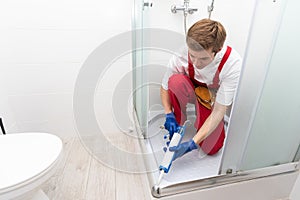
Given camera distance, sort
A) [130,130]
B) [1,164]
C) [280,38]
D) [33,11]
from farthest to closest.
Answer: [130,130] < [33,11] < [1,164] < [280,38]

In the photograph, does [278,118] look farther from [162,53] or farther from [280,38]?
[162,53]

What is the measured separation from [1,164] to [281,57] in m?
1.03

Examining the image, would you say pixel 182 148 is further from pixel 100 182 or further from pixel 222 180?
pixel 100 182

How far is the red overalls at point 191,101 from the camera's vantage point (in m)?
0.92

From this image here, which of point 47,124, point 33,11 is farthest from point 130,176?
point 33,11

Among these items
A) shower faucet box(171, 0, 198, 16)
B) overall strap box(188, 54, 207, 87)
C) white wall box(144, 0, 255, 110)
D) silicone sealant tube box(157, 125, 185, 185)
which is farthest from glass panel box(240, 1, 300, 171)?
shower faucet box(171, 0, 198, 16)

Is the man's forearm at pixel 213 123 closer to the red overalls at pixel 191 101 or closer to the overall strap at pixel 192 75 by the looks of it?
the red overalls at pixel 191 101

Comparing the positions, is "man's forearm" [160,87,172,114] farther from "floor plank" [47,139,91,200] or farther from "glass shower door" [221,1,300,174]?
"floor plank" [47,139,91,200]

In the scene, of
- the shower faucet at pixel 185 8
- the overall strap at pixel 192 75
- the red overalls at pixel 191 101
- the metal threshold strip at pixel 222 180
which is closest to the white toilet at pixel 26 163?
the metal threshold strip at pixel 222 180

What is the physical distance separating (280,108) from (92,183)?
3.18 feet

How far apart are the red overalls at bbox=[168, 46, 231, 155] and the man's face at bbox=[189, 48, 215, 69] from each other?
0.07 metres

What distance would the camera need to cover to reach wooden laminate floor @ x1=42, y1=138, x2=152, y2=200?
2.97 ft

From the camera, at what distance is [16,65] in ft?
3.54

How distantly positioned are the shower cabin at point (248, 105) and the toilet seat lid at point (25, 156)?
0.44 m
